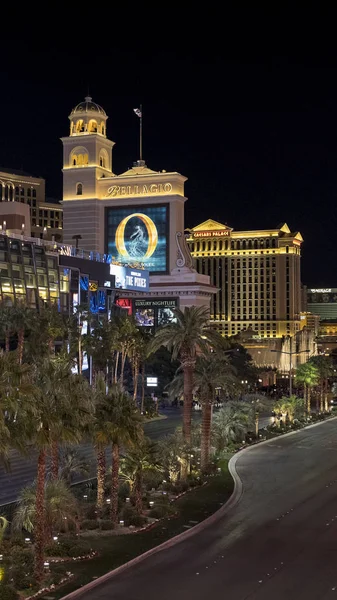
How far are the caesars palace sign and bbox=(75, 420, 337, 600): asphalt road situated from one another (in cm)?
8200

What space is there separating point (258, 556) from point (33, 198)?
173 metres

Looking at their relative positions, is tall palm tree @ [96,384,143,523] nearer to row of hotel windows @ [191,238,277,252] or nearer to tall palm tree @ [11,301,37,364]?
tall palm tree @ [11,301,37,364]

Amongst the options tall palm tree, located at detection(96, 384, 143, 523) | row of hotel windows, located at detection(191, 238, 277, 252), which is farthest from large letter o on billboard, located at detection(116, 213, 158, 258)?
tall palm tree, located at detection(96, 384, 143, 523)

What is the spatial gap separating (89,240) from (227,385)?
3069 inches

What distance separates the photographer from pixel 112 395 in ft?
101

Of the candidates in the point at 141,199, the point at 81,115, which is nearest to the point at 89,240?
the point at 141,199

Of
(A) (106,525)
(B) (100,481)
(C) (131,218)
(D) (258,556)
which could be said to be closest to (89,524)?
(A) (106,525)

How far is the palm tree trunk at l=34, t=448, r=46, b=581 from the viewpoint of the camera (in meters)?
Result: 24.3

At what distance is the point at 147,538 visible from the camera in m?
29.6

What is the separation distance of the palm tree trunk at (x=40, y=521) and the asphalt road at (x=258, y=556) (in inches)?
Answer: 75.3

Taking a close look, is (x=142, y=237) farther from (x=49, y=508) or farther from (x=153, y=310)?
(x=49, y=508)

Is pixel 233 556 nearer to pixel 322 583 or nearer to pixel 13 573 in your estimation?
pixel 322 583

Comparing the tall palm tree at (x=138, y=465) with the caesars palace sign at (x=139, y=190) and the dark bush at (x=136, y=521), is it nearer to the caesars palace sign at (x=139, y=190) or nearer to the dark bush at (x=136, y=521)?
the dark bush at (x=136, y=521)

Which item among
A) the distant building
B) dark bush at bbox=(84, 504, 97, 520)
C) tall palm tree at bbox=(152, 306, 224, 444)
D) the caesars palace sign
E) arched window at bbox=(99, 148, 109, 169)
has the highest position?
the distant building
